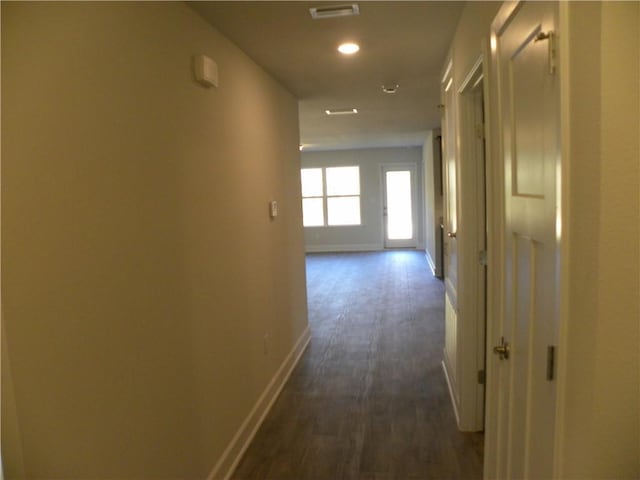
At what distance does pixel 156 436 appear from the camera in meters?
1.84

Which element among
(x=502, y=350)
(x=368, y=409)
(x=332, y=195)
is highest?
(x=332, y=195)

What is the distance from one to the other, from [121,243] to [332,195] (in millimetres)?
9783

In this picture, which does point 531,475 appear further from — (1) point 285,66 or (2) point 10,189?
(1) point 285,66

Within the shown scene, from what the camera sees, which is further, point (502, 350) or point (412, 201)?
point (412, 201)

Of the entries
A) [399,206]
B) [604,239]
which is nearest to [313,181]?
[399,206]

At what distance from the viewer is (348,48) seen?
293 centimetres

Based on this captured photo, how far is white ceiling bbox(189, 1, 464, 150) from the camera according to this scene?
234cm

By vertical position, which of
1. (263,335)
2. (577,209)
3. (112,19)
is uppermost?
(112,19)

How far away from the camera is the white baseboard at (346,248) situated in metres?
11.3

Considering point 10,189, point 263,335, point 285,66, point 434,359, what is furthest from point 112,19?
point 434,359

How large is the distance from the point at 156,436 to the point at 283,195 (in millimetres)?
2417

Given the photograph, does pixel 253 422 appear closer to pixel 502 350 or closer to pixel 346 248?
pixel 502 350

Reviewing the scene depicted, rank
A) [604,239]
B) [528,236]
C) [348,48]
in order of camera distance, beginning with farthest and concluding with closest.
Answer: [348,48] < [528,236] < [604,239]

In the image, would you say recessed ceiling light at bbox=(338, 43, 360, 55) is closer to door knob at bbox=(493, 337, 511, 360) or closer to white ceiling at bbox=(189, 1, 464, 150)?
white ceiling at bbox=(189, 1, 464, 150)
